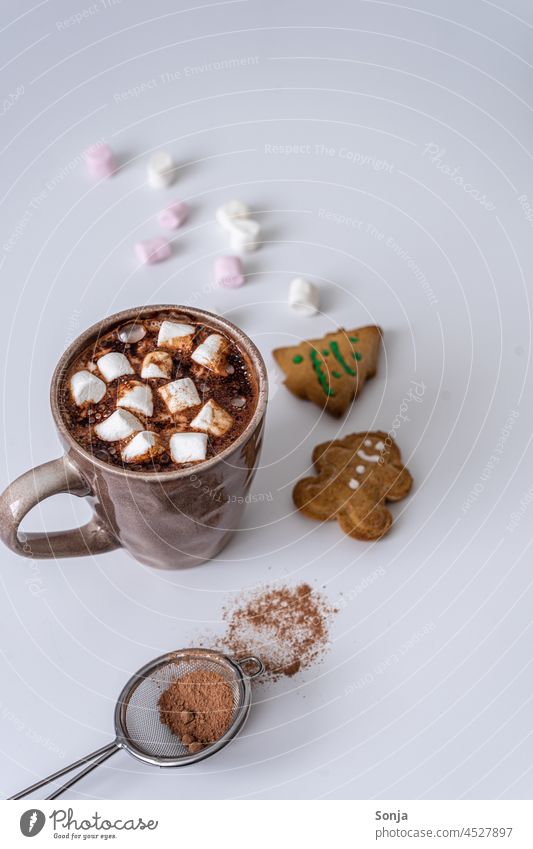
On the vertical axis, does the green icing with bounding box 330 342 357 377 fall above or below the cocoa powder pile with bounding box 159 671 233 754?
above

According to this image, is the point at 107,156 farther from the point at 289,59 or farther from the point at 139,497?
the point at 139,497

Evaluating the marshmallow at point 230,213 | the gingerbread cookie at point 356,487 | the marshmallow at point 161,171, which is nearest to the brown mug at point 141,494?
the gingerbread cookie at point 356,487

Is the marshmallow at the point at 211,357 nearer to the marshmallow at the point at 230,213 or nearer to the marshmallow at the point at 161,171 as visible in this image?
the marshmallow at the point at 230,213

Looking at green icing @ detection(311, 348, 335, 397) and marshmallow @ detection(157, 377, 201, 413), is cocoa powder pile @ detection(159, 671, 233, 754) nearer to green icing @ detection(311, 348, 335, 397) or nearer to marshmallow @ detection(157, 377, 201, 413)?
marshmallow @ detection(157, 377, 201, 413)

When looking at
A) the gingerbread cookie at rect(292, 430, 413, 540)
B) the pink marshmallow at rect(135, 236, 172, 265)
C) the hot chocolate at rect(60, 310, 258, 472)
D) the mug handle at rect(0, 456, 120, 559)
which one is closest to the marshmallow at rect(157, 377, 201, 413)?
the hot chocolate at rect(60, 310, 258, 472)

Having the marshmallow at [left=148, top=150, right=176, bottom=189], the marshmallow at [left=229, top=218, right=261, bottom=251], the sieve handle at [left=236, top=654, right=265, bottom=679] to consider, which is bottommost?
the sieve handle at [left=236, top=654, right=265, bottom=679]

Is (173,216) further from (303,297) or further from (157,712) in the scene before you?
(157,712)

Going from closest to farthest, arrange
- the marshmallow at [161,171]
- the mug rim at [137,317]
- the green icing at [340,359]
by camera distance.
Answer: the mug rim at [137,317], the green icing at [340,359], the marshmallow at [161,171]
